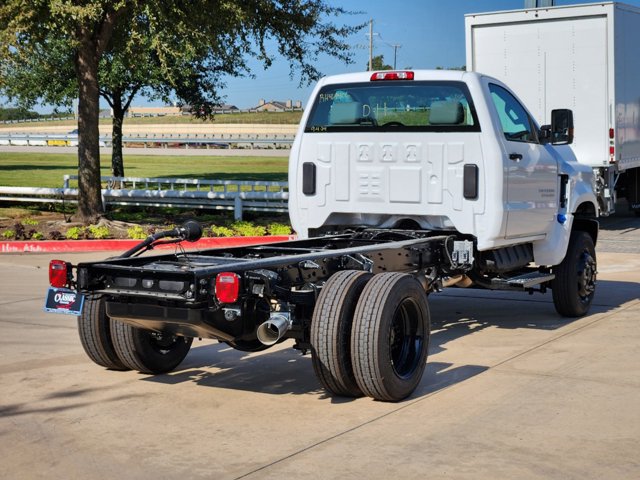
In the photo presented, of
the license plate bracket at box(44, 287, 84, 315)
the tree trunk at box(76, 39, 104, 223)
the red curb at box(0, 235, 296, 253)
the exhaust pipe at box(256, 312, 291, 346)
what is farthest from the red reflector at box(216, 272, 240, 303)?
the tree trunk at box(76, 39, 104, 223)

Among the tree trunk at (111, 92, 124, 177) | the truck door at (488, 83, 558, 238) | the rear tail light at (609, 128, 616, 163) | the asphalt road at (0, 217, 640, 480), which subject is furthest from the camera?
the tree trunk at (111, 92, 124, 177)

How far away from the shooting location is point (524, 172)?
926cm

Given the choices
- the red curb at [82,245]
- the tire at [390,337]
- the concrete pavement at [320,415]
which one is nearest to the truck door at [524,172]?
the concrete pavement at [320,415]

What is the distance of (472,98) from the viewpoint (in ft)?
29.2

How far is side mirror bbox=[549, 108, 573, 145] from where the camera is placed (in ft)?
31.7

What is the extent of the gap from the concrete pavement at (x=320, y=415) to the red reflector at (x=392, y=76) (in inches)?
94.4

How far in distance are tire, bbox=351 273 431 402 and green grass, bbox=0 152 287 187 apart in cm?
2421

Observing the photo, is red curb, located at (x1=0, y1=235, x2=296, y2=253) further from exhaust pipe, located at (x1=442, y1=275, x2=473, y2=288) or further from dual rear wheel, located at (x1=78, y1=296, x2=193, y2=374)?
dual rear wheel, located at (x1=78, y1=296, x2=193, y2=374)

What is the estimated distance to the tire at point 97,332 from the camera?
7469 millimetres

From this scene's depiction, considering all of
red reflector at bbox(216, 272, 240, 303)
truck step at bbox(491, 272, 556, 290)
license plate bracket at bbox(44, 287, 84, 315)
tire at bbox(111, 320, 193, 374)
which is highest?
red reflector at bbox(216, 272, 240, 303)

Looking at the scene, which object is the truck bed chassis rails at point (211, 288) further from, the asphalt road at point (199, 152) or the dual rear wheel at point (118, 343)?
the asphalt road at point (199, 152)

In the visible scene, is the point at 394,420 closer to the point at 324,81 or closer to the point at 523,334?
the point at 523,334

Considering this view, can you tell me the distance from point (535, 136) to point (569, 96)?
8.90 m

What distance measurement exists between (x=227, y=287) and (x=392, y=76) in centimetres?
372
